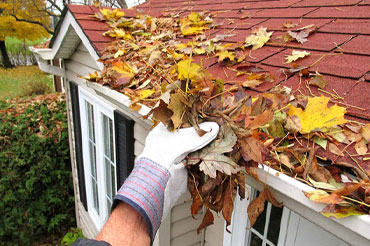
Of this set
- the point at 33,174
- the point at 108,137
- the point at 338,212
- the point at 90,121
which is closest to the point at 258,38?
the point at 338,212

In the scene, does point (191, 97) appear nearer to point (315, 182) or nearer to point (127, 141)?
point (315, 182)

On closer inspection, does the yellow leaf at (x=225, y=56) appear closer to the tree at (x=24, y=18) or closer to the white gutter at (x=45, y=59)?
the white gutter at (x=45, y=59)

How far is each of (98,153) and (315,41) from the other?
10.1 ft

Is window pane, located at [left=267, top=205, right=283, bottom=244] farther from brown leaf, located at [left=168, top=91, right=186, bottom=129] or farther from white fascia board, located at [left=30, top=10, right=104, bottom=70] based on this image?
white fascia board, located at [left=30, top=10, right=104, bottom=70]

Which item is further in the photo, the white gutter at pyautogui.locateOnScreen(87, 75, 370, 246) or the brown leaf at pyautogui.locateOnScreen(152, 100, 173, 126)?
the brown leaf at pyautogui.locateOnScreen(152, 100, 173, 126)

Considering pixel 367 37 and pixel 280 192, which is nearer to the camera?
pixel 280 192

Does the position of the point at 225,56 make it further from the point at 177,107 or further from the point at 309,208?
the point at 309,208

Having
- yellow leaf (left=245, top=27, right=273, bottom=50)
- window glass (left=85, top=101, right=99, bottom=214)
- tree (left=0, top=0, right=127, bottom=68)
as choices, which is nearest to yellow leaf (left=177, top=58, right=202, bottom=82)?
yellow leaf (left=245, top=27, right=273, bottom=50)

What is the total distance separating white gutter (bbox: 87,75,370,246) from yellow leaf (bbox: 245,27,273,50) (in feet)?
4.07

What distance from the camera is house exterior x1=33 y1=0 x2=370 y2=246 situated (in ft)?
4.08

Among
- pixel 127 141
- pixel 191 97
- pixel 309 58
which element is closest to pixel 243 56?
pixel 309 58

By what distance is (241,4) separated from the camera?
3225 millimetres

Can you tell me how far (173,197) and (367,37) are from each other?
149 centimetres

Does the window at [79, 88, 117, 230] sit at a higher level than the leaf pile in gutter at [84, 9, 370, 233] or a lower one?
lower
